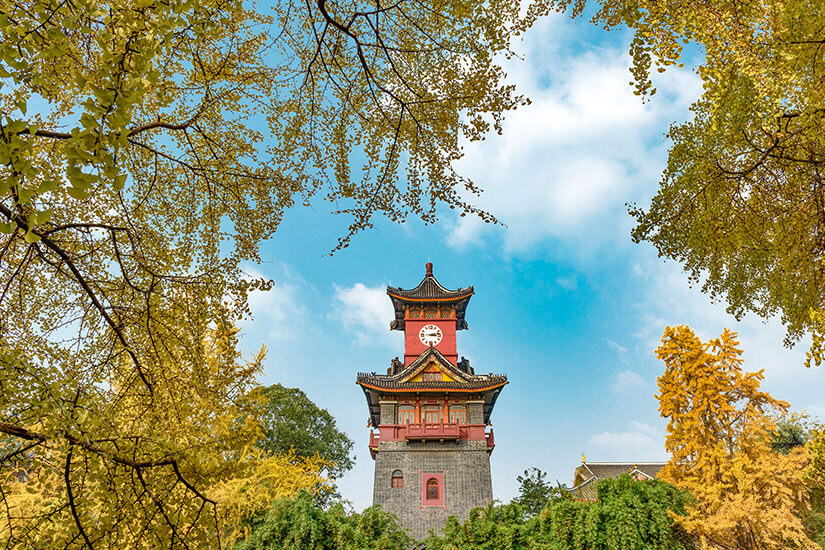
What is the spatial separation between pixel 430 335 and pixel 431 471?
207 inches

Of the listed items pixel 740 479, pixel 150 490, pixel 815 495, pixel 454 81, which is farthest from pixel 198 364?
pixel 815 495

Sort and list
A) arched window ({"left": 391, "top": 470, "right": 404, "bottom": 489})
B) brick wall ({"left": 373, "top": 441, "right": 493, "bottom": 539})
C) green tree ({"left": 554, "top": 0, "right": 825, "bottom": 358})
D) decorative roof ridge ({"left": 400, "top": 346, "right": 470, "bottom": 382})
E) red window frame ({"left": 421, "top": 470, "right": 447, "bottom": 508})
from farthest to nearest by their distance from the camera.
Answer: decorative roof ridge ({"left": 400, "top": 346, "right": 470, "bottom": 382}), arched window ({"left": 391, "top": 470, "right": 404, "bottom": 489}), red window frame ({"left": 421, "top": 470, "right": 447, "bottom": 508}), brick wall ({"left": 373, "top": 441, "right": 493, "bottom": 539}), green tree ({"left": 554, "top": 0, "right": 825, "bottom": 358})

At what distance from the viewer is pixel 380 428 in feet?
50.7

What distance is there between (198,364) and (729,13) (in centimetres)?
458

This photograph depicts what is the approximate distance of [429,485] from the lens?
14.6 m

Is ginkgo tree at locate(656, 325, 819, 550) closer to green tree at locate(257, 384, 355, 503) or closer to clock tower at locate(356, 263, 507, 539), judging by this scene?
clock tower at locate(356, 263, 507, 539)

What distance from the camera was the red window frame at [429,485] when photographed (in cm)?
1434

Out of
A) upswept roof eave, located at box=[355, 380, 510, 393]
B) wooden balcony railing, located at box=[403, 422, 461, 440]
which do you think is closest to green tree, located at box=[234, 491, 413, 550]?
wooden balcony railing, located at box=[403, 422, 461, 440]

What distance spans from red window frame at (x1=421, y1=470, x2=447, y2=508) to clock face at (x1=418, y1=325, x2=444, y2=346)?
197 inches

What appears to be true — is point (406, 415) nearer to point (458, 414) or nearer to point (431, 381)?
point (431, 381)

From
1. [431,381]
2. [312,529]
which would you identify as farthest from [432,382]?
[312,529]

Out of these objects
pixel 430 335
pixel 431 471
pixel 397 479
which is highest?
pixel 430 335

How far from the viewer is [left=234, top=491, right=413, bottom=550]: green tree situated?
885cm

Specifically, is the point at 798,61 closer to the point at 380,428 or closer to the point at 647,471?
the point at 380,428
